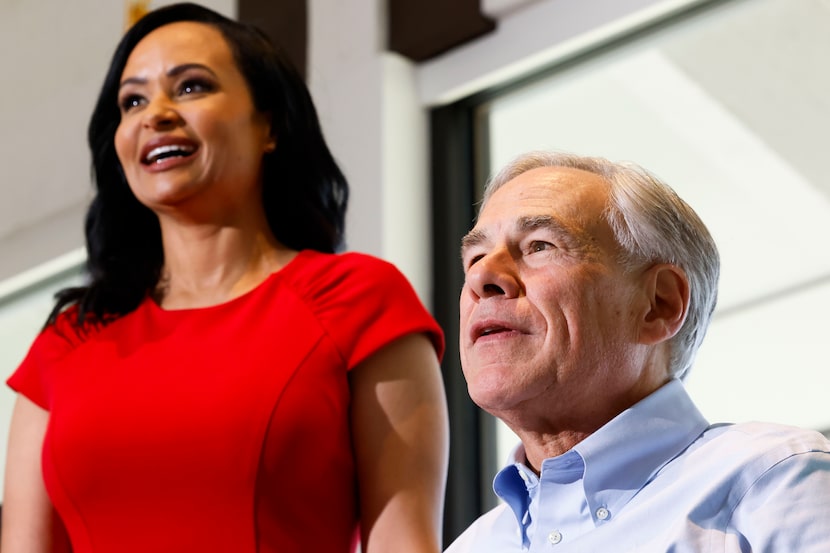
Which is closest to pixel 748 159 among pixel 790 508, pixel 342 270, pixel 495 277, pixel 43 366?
pixel 342 270

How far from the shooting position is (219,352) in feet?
5.91

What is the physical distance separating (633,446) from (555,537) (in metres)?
0.11

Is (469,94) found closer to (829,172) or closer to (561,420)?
(829,172)

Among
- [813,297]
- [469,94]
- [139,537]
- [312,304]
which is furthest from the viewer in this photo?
[469,94]

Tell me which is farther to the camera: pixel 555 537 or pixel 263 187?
pixel 263 187

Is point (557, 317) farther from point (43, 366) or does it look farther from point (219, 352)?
point (43, 366)

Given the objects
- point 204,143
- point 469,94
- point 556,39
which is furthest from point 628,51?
point 204,143

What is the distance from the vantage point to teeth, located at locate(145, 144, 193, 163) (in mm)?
1939

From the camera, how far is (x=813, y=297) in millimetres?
2303

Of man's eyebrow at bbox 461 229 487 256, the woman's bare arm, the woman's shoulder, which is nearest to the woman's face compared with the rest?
the woman's shoulder

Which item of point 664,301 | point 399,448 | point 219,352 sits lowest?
point 399,448

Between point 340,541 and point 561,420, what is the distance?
44 centimetres

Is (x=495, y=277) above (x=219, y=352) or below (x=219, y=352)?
above

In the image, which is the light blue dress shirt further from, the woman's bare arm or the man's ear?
the woman's bare arm
